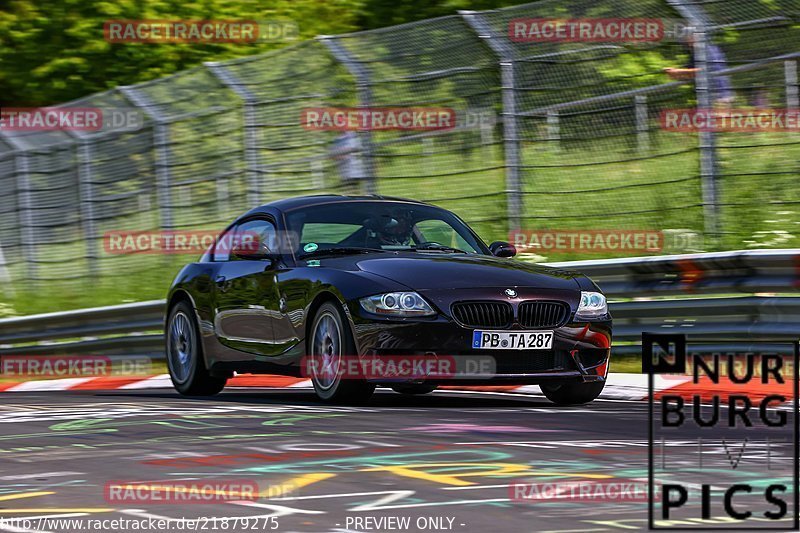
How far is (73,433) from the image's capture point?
9008 mm

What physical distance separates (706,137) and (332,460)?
645 cm

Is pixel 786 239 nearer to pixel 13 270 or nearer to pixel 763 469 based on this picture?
pixel 763 469

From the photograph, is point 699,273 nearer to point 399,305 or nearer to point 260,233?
point 260,233

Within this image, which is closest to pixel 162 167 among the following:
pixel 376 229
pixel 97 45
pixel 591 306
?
pixel 376 229

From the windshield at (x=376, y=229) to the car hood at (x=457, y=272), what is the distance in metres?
0.45

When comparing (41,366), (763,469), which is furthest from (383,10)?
(763,469)

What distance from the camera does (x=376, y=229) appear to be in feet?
35.8

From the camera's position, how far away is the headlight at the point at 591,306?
9977 mm

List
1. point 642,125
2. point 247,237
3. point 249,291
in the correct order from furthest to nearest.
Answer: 1. point 642,125
2. point 247,237
3. point 249,291

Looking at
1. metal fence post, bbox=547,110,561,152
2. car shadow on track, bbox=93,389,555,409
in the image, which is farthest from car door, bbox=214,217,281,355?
metal fence post, bbox=547,110,561,152

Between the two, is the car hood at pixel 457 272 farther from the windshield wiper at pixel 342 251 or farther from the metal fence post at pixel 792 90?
the metal fence post at pixel 792 90

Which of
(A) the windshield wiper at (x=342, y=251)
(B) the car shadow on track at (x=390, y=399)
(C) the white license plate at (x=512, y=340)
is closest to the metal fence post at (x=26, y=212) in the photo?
(B) the car shadow on track at (x=390, y=399)

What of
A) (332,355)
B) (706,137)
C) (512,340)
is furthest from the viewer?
(706,137)

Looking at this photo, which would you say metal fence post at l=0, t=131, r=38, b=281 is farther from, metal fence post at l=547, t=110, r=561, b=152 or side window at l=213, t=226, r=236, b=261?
side window at l=213, t=226, r=236, b=261
